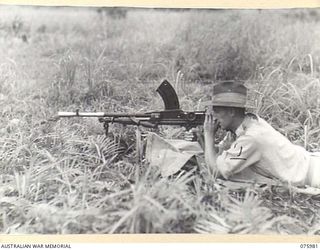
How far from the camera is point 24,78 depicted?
156cm

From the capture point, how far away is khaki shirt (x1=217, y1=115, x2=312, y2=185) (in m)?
1.42

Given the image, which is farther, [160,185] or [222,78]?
[222,78]

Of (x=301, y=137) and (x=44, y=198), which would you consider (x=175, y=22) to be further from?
(x=44, y=198)

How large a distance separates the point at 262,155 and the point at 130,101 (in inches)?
17.0

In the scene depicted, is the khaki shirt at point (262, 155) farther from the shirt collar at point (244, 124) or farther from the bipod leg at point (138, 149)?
the bipod leg at point (138, 149)

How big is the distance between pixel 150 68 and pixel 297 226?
65 centimetres

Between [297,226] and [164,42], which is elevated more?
[164,42]

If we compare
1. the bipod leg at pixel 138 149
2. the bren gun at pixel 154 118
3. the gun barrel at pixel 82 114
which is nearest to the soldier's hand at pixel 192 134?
the bren gun at pixel 154 118

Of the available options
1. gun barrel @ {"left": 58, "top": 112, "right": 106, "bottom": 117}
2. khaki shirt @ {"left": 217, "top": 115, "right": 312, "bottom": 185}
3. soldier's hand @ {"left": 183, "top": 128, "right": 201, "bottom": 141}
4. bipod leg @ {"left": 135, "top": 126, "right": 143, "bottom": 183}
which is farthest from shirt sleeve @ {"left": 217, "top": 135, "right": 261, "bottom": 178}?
gun barrel @ {"left": 58, "top": 112, "right": 106, "bottom": 117}

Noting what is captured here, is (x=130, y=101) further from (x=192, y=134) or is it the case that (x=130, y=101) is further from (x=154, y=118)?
(x=192, y=134)

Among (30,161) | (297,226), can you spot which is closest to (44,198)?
(30,161)

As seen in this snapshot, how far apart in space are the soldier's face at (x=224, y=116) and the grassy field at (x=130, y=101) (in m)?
0.09

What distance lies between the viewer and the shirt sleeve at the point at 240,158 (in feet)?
4.65

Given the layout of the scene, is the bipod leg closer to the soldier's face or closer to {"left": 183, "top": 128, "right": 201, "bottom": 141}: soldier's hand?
{"left": 183, "top": 128, "right": 201, "bottom": 141}: soldier's hand
